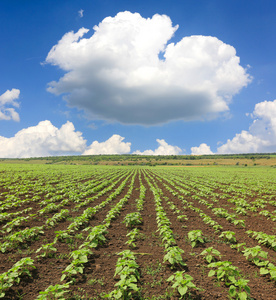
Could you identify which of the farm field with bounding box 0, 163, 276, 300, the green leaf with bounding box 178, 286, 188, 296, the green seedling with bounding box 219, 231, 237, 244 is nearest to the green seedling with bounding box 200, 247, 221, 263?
the farm field with bounding box 0, 163, 276, 300

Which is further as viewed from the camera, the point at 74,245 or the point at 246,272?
the point at 74,245

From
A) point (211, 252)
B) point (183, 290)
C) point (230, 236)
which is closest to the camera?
point (183, 290)

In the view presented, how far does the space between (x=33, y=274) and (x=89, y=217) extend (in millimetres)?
5517

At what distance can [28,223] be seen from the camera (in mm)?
10125

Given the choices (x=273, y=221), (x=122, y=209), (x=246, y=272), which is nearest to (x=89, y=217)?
(x=122, y=209)

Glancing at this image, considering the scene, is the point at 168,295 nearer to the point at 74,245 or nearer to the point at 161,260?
the point at 161,260

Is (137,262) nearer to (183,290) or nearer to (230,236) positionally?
(183,290)

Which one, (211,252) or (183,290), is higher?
(183,290)

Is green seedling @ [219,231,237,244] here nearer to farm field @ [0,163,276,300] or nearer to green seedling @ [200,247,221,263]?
farm field @ [0,163,276,300]

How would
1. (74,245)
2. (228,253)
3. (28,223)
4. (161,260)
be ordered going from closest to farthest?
(161,260) → (228,253) → (74,245) → (28,223)

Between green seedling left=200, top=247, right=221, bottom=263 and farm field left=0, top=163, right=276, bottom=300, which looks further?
green seedling left=200, top=247, right=221, bottom=263

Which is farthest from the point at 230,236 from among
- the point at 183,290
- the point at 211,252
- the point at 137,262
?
the point at 183,290

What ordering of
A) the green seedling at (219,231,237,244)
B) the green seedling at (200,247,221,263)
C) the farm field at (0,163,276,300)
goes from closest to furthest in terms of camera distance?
the farm field at (0,163,276,300) → the green seedling at (200,247,221,263) → the green seedling at (219,231,237,244)

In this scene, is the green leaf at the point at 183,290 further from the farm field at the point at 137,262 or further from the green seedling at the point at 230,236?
the green seedling at the point at 230,236
